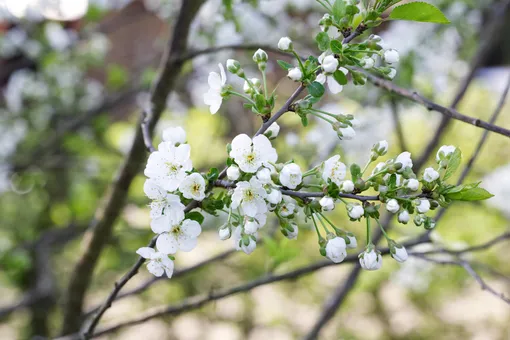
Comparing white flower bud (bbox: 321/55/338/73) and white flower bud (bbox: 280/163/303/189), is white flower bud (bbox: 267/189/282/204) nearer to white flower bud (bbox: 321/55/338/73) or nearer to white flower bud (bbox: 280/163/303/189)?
white flower bud (bbox: 280/163/303/189)

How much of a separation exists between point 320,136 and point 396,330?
1.95 m

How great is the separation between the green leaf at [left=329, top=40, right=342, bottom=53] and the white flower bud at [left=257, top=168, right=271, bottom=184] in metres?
0.15

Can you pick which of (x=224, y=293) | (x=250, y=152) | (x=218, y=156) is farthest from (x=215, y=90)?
(x=218, y=156)

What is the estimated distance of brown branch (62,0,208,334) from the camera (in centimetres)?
113

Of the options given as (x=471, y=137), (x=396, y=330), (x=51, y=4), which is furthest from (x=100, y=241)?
(x=396, y=330)

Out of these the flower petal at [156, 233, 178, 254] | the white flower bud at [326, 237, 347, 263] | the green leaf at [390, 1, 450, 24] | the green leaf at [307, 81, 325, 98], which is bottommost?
the flower petal at [156, 233, 178, 254]

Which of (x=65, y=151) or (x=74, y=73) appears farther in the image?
(x=65, y=151)

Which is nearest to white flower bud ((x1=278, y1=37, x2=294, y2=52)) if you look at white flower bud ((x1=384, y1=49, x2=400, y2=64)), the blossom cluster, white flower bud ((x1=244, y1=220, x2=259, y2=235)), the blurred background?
the blossom cluster

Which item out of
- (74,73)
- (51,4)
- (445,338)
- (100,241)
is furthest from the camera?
Result: (445,338)

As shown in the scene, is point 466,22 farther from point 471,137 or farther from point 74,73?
point 74,73

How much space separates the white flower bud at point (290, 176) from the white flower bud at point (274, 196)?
0.01m

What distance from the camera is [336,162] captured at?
1.84ft

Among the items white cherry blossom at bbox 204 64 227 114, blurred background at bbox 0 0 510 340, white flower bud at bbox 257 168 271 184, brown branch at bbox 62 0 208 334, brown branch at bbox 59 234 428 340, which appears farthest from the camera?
blurred background at bbox 0 0 510 340

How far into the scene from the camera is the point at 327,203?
528mm
